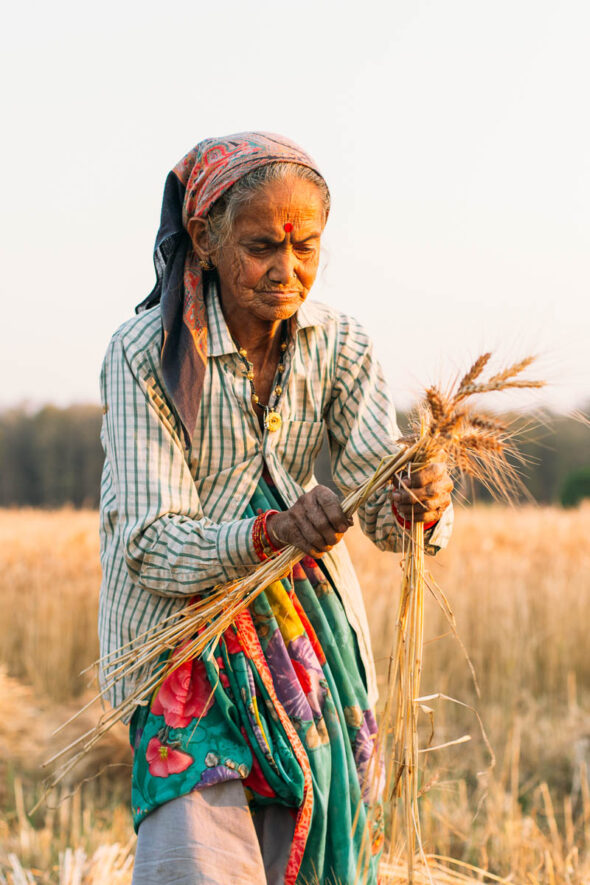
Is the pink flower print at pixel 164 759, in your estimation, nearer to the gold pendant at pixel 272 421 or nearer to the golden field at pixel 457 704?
the gold pendant at pixel 272 421

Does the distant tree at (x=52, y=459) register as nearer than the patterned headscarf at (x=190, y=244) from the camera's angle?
No

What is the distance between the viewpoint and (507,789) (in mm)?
4848

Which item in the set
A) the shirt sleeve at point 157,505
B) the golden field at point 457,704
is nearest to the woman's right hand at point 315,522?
the shirt sleeve at point 157,505

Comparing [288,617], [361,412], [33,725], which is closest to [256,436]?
[361,412]

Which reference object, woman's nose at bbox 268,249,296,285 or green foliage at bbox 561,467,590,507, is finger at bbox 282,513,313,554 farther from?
green foliage at bbox 561,467,590,507

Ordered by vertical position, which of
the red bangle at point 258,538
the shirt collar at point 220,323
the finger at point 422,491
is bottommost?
the red bangle at point 258,538

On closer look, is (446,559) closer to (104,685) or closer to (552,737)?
(552,737)

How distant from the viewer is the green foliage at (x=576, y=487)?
26797mm

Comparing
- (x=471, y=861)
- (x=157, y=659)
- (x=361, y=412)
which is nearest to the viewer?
(x=157, y=659)

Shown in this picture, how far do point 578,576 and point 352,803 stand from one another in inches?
192

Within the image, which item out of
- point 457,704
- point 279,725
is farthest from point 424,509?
point 457,704

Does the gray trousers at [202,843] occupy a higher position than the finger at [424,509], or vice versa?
the finger at [424,509]

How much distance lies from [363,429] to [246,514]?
350 millimetres

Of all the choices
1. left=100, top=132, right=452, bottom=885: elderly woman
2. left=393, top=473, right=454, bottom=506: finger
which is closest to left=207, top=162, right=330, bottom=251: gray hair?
left=100, top=132, right=452, bottom=885: elderly woman
